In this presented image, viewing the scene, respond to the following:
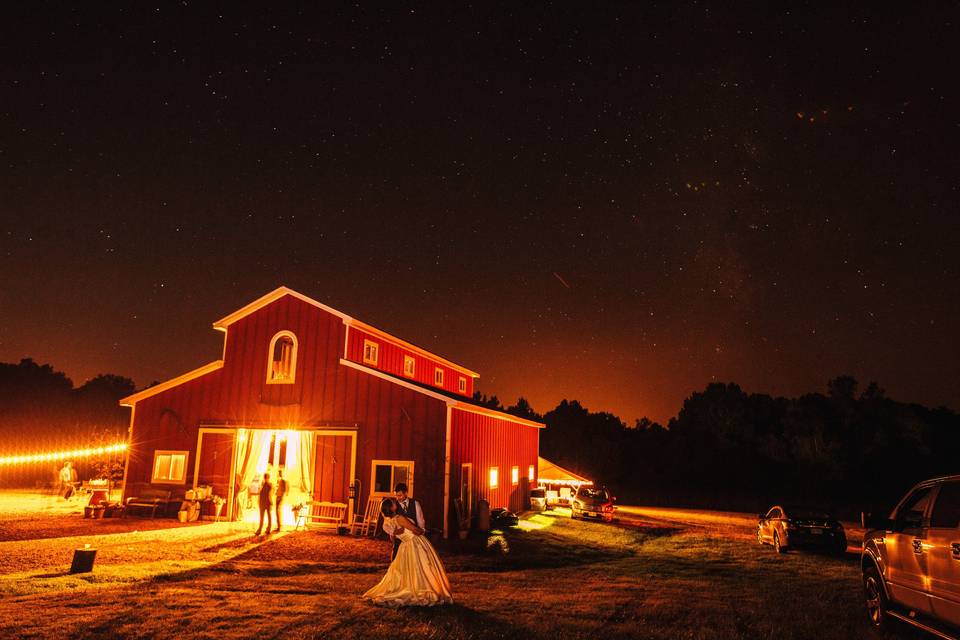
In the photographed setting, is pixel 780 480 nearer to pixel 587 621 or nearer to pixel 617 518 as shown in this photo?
pixel 617 518

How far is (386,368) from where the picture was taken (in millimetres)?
24891

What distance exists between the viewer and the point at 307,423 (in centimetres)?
2106

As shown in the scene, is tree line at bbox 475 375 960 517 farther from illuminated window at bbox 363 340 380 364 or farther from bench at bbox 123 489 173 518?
bench at bbox 123 489 173 518

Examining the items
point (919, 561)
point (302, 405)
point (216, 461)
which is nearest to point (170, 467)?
point (216, 461)

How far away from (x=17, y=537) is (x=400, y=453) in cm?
1052

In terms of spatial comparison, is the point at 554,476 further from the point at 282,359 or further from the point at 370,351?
the point at 282,359

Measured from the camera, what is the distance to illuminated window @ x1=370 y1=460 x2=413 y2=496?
64.0 feet

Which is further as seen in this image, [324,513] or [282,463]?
[282,463]

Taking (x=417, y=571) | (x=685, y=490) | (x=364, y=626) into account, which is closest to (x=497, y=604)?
(x=417, y=571)

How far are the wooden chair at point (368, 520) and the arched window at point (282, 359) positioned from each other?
5.31 metres

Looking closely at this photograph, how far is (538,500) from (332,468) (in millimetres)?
13605

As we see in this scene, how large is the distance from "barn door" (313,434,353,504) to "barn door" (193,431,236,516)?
3406mm

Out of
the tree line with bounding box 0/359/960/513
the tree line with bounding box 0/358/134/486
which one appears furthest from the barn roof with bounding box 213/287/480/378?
the tree line with bounding box 0/359/960/513

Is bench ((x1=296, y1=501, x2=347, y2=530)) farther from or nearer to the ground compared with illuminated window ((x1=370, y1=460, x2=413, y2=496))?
→ nearer to the ground
